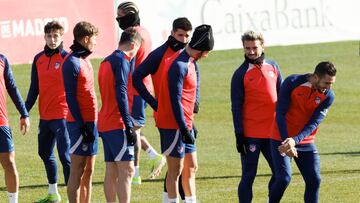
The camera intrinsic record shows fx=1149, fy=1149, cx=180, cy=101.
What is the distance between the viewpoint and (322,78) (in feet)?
39.3

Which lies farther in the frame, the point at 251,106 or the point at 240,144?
the point at 251,106

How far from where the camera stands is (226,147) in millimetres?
19609

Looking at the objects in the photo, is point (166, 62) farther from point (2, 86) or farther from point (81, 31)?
point (2, 86)

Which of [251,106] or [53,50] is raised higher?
[53,50]

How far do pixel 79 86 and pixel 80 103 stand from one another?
0.19 meters

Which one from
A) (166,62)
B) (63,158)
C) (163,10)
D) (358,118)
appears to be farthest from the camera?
(163,10)

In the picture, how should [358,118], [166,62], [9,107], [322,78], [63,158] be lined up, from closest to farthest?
1. [322,78]
2. [166,62]
3. [63,158]
4. [358,118]
5. [9,107]

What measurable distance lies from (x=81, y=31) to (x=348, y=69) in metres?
17.9

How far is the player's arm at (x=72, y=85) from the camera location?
12.5 metres

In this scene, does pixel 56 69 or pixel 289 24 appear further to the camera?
pixel 289 24

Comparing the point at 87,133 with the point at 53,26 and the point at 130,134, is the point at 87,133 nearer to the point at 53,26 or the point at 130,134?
the point at 130,134

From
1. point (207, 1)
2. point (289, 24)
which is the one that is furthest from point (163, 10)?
point (289, 24)

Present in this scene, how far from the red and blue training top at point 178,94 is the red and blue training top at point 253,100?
1.60 feet

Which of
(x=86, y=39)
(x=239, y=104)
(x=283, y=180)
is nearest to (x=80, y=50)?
(x=86, y=39)
